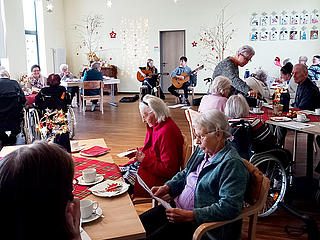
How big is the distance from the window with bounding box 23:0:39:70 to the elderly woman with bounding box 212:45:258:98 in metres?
8.15

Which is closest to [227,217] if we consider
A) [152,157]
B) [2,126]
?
[152,157]

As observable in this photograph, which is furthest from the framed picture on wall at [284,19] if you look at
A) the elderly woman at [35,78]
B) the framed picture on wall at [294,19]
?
the elderly woman at [35,78]

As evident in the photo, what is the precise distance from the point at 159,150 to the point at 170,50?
10013 millimetres

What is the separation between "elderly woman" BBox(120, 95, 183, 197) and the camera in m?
2.55

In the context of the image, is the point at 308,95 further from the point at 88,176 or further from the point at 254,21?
the point at 254,21

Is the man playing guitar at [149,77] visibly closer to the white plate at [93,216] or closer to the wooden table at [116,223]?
the wooden table at [116,223]

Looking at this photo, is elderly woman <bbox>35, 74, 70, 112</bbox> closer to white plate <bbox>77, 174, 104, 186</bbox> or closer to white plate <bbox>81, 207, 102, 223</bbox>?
white plate <bbox>77, 174, 104, 186</bbox>

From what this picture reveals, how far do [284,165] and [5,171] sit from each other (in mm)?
2885

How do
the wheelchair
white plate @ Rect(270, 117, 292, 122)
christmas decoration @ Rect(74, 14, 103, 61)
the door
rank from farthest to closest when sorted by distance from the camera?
christmas decoration @ Rect(74, 14, 103, 61) → the door → the wheelchair → white plate @ Rect(270, 117, 292, 122)

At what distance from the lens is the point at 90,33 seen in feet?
42.0

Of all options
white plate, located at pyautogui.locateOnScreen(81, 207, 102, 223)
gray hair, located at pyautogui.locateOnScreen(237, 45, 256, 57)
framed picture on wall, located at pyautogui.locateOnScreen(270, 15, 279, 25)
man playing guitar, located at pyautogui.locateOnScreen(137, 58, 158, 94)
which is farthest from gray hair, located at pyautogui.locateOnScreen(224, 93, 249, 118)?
framed picture on wall, located at pyautogui.locateOnScreen(270, 15, 279, 25)

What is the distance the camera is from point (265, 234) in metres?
2.85

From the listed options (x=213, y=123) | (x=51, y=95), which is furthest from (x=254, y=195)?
(x=51, y=95)

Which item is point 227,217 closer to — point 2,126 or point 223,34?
point 2,126
